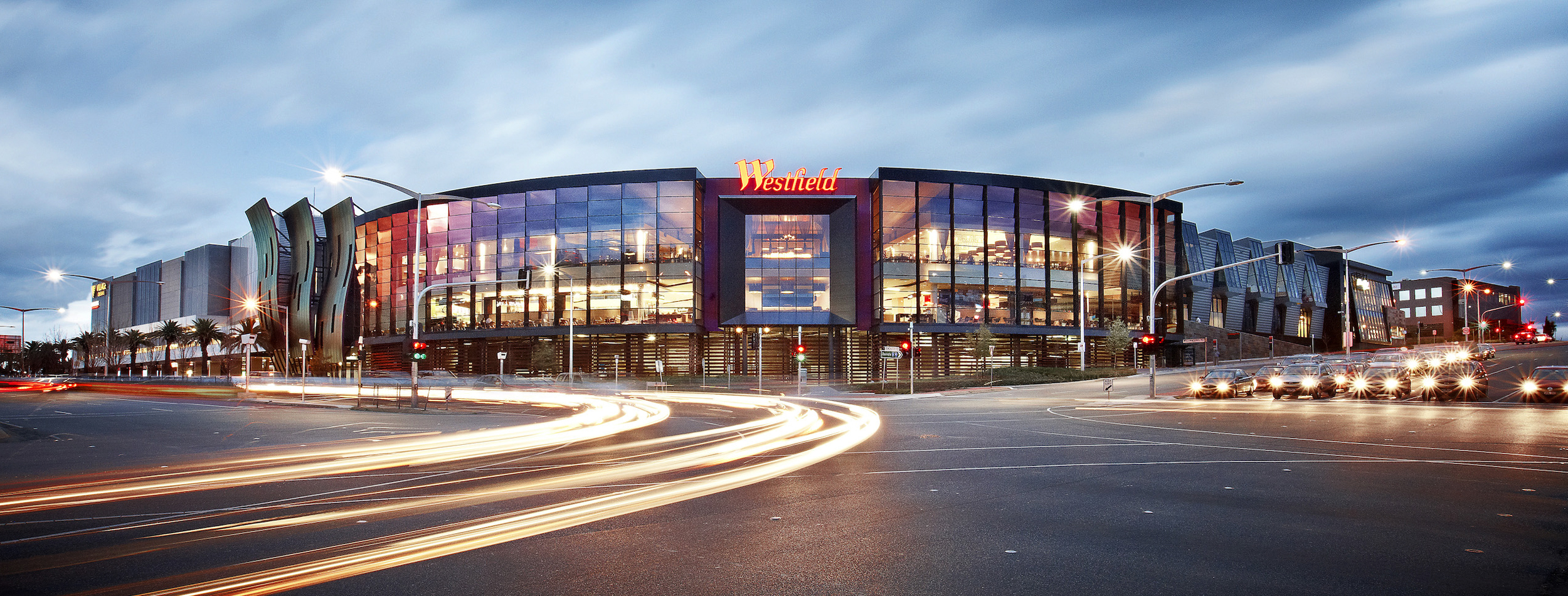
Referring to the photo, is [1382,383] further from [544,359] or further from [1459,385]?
[544,359]

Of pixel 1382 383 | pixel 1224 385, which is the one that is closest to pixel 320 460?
pixel 1224 385

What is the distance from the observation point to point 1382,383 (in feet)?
99.7

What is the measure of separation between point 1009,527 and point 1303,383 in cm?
3042

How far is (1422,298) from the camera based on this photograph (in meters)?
141

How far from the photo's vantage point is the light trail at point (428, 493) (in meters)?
6.77

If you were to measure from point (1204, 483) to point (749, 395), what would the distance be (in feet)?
105

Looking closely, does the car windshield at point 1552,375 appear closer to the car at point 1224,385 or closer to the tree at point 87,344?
the car at point 1224,385

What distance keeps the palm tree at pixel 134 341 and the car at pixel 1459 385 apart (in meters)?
146

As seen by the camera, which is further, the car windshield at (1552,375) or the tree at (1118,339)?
the tree at (1118,339)

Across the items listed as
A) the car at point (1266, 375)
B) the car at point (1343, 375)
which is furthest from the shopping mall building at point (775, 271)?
the car at point (1343, 375)

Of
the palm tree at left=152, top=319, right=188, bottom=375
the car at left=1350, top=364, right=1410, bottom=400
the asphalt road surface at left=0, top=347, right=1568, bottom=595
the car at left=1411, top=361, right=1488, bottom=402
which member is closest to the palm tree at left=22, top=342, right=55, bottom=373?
the palm tree at left=152, top=319, right=188, bottom=375

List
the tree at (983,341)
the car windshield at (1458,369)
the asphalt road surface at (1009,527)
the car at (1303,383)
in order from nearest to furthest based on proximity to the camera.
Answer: the asphalt road surface at (1009,527), the car windshield at (1458,369), the car at (1303,383), the tree at (983,341)

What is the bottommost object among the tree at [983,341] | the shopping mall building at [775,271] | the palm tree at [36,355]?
the palm tree at [36,355]

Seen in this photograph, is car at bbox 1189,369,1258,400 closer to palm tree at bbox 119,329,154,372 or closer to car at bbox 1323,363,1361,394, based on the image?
car at bbox 1323,363,1361,394
